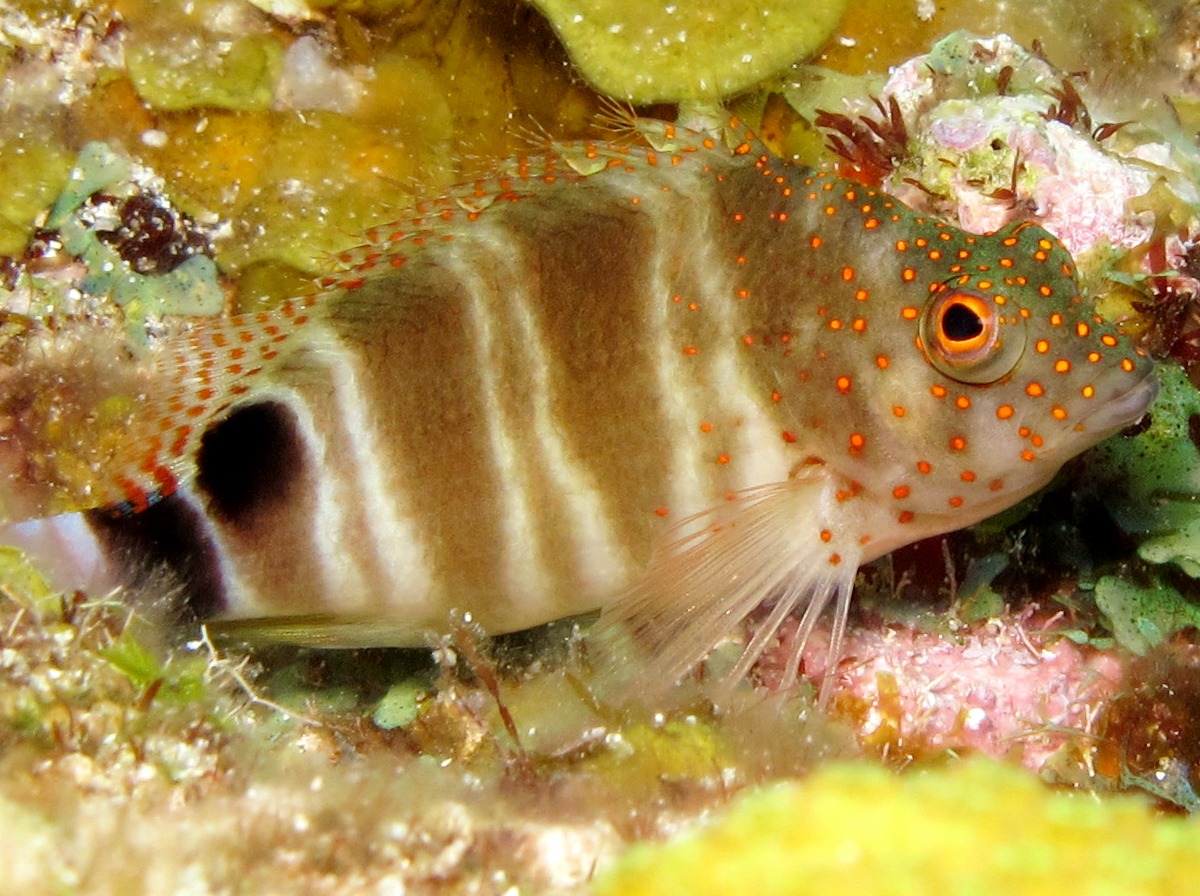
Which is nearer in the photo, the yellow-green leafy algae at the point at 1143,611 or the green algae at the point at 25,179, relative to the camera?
the yellow-green leafy algae at the point at 1143,611

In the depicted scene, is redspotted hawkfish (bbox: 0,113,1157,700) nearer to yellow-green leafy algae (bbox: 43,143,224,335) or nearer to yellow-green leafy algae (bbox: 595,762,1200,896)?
yellow-green leafy algae (bbox: 43,143,224,335)

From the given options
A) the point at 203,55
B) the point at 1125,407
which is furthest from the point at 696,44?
the point at 1125,407

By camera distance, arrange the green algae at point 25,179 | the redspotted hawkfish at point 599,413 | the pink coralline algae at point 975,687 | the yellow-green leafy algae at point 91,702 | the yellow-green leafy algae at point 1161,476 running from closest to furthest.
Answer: the yellow-green leafy algae at point 91,702, the redspotted hawkfish at point 599,413, the pink coralline algae at point 975,687, the yellow-green leafy algae at point 1161,476, the green algae at point 25,179

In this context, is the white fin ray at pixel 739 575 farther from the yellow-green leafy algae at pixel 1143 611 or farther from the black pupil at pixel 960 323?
the yellow-green leafy algae at pixel 1143 611

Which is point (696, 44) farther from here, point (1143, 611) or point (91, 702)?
point (91, 702)

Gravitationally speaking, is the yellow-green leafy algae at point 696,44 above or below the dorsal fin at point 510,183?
above

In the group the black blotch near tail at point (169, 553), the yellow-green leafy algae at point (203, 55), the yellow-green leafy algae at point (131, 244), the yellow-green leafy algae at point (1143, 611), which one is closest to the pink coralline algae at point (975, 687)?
the yellow-green leafy algae at point (1143, 611)
